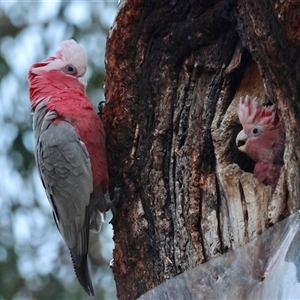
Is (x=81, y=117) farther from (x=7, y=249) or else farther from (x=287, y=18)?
(x=7, y=249)

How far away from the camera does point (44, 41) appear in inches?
215

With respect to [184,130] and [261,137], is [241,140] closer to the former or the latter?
[261,137]

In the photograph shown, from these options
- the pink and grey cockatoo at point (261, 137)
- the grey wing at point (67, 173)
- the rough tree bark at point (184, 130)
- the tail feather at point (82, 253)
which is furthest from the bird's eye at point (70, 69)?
the pink and grey cockatoo at point (261, 137)

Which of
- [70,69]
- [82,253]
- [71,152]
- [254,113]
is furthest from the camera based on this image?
[70,69]

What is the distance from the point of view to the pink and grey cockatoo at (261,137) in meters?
2.51

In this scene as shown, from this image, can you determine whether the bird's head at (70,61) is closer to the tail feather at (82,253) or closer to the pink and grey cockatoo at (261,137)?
the tail feather at (82,253)

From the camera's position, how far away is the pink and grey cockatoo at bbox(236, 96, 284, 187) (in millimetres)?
2512

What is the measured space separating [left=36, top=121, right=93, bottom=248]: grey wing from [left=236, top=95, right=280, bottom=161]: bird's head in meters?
0.79

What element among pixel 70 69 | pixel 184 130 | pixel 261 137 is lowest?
pixel 261 137

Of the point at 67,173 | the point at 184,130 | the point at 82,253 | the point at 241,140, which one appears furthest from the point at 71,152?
the point at 241,140

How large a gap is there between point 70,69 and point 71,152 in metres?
0.48

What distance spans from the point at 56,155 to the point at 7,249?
95.9 inches

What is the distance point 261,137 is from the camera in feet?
8.55

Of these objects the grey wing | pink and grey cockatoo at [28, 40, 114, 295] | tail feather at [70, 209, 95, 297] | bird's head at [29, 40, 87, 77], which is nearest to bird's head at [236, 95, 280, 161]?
pink and grey cockatoo at [28, 40, 114, 295]
